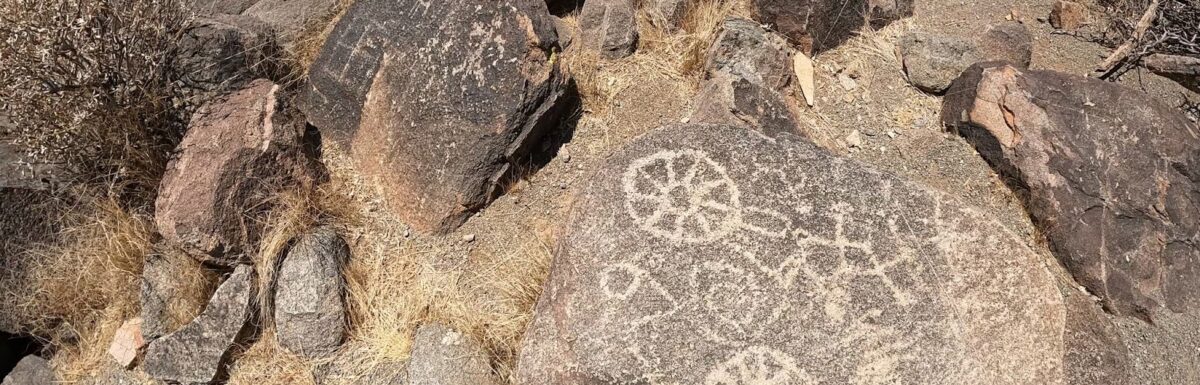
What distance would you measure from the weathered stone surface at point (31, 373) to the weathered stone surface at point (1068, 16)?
4.50 m

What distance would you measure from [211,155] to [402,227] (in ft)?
2.38

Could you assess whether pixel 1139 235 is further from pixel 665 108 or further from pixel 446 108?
pixel 446 108

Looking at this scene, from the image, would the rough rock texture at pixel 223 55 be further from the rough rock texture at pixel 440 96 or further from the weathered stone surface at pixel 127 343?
the weathered stone surface at pixel 127 343

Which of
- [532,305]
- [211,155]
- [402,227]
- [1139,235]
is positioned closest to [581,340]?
[532,305]

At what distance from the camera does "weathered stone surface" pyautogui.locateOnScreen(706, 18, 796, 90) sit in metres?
3.06

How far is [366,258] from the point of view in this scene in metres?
2.92

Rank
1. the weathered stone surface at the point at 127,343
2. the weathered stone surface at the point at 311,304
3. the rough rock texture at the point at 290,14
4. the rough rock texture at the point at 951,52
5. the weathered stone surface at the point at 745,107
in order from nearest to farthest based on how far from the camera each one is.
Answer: the weathered stone surface at the point at 311,304
the weathered stone surface at the point at 745,107
the weathered stone surface at the point at 127,343
the rough rock texture at the point at 951,52
the rough rock texture at the point at 290,14

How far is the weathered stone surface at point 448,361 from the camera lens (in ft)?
8.23

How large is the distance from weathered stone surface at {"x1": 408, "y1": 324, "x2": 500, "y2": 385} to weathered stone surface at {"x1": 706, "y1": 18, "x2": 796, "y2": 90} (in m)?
1.42

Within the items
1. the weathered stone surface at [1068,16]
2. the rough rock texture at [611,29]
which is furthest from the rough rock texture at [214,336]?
the weathered stone surface at [1068,16]

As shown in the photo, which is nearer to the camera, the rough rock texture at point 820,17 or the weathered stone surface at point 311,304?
the weathered stone surface at point 311,304

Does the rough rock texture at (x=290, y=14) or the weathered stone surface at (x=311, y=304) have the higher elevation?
the rough rock texture at (x=290, y=14)

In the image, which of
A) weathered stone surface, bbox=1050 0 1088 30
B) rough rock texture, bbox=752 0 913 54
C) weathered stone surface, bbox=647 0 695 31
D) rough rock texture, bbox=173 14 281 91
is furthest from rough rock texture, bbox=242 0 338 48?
weathered stone surface, bbox=1050 0 1088 30

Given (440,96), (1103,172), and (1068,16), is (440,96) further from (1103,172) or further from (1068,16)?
(1068,16)
